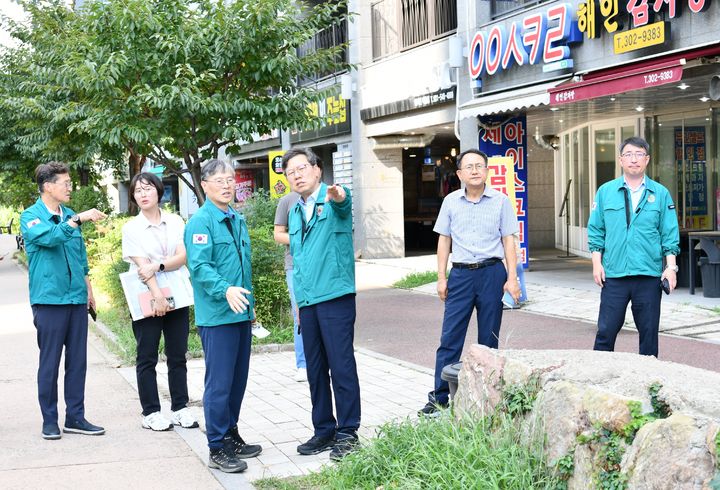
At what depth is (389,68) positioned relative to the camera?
2052cm

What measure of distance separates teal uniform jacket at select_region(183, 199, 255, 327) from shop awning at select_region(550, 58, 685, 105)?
7.09m

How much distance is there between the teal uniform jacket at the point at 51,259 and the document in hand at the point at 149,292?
37cm

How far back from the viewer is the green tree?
1157cm

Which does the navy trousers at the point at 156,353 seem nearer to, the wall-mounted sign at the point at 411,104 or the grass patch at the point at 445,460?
the grass patch at the point at 445,460

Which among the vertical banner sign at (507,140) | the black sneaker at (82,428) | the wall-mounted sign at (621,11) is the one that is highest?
the wall-mounted sign at (621,11)

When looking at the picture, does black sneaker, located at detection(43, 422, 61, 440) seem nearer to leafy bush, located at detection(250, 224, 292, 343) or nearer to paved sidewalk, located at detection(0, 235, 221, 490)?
paved sidewalk, located at detection(0, 235, 221, 490)

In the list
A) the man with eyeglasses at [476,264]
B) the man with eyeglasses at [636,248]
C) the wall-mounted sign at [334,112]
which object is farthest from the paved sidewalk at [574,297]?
the man with eyeglasses at [476,264]

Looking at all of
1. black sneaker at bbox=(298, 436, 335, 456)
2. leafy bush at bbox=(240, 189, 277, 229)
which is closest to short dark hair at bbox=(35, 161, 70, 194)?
black sneaker at bbox=(298, 436, 335, 456)

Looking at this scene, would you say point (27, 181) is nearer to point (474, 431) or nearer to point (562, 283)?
point (562, 283)

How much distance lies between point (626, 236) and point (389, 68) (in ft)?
48.8

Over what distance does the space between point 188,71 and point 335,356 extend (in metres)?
6.74

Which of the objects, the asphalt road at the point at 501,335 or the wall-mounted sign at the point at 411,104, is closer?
the asphalt road at the point at 501,335

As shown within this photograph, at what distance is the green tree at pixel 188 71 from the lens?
1157cm

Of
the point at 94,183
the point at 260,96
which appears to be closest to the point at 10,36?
the point at 94,183
